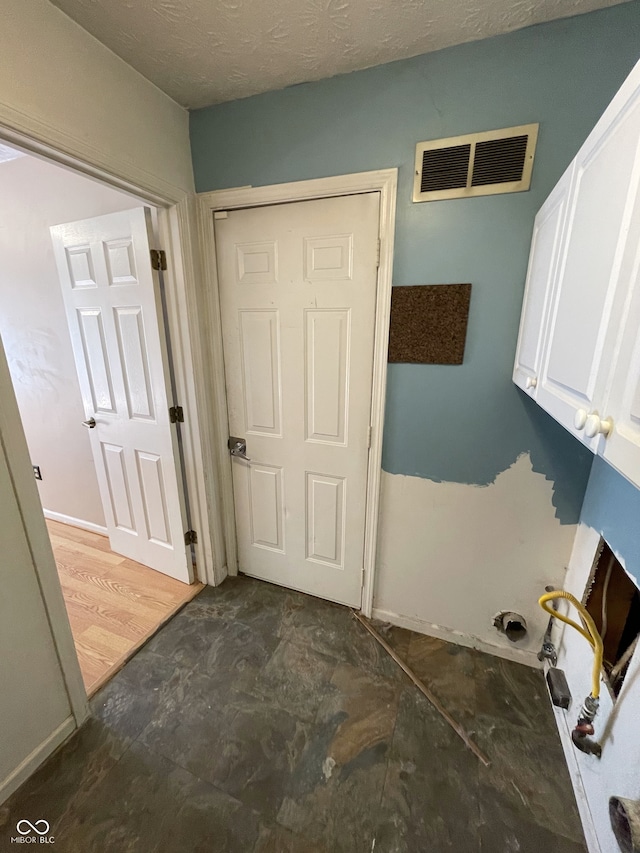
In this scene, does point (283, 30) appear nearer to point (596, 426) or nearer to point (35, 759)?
point (596, 426)

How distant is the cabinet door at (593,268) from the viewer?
0.61m

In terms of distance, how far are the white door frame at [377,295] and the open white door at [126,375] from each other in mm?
254

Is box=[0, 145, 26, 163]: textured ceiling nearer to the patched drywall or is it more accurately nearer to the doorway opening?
the doorway opening

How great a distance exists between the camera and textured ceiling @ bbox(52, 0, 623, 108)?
1047 mm

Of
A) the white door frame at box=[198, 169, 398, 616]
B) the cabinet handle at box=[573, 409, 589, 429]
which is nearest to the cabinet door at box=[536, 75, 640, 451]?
the cabinet handle at box=[573, 409, 589, 429]

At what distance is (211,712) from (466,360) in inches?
71.0

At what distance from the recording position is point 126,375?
74.0 inches

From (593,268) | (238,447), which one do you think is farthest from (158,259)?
(593,268)

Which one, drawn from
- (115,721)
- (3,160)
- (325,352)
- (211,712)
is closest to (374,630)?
(211,712)

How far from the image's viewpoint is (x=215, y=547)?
2068mm

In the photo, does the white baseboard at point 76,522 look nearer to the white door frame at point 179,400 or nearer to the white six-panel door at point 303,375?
the white door frame at point 179,400

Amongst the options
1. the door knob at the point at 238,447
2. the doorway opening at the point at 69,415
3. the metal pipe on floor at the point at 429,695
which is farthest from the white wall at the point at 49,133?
the metal pipe on floor at the point at 429,695

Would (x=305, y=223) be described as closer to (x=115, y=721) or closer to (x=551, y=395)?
(x=551, y=395)

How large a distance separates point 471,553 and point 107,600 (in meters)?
2.03
